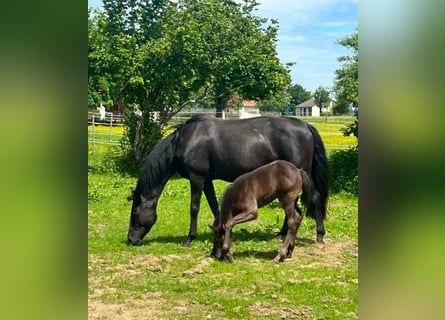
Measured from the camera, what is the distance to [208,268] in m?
3.94

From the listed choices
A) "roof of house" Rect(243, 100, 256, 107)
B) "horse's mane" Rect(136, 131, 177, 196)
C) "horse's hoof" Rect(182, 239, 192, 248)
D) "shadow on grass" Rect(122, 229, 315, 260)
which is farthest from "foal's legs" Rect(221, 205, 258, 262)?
"roof of house" Rect(243, 100, 256, 107)

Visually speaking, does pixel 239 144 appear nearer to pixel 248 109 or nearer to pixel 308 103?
pixel 248 109

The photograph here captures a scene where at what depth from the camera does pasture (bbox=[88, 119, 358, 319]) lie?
2.83m

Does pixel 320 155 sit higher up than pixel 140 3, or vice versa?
pixel 140 3

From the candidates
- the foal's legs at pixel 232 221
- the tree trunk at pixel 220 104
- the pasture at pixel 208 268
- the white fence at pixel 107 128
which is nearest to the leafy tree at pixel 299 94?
the pasture at pixel 208 268

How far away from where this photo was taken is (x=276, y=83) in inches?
192

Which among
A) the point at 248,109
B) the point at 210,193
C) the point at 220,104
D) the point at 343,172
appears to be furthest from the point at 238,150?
the point at 343,172
